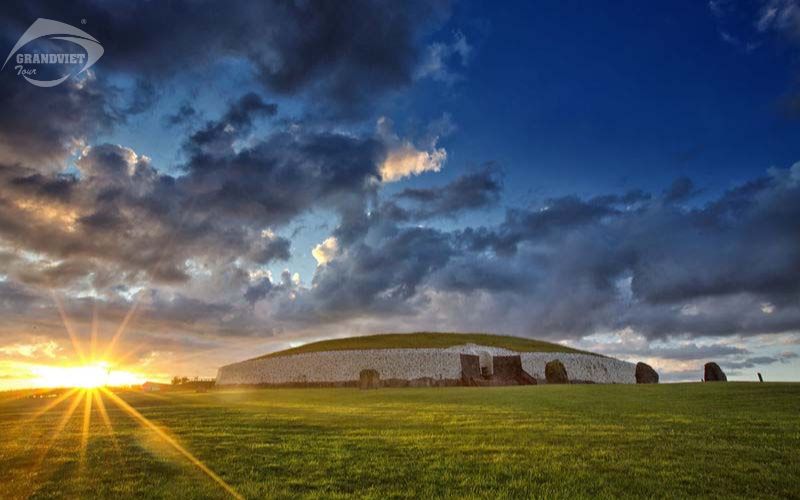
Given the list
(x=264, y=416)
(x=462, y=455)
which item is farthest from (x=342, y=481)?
(x=264, y=416)

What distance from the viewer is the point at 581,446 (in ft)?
32.7

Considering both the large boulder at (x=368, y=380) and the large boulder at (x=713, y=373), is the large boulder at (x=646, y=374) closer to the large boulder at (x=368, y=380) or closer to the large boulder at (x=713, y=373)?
the large boulder at (x=713, y=373)

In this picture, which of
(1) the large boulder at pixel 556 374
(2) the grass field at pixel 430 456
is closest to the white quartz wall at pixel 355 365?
(1) the large boulder at pixel 556 374

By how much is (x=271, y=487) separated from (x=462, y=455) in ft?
11.8

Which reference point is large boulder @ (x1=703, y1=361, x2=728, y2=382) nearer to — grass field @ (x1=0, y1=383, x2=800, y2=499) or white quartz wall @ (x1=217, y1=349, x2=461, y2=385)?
white quartz wall @ (x1=217, y1=349, x2=461, y2=385)

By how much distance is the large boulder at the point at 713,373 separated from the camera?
1420 inches

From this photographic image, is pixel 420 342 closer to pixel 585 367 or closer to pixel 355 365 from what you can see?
pixel 355 365

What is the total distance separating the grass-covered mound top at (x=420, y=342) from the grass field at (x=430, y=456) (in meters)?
43.1

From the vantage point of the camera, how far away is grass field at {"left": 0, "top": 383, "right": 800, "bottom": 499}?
7156mm

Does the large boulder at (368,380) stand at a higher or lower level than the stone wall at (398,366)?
Answer: lower

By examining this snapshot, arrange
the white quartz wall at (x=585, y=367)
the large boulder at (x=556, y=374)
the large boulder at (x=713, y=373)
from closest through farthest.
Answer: the large boulder at (x=713, y=373), the large boulder at (x=556, y=374), the white quartz wall at (x=585, y=367)

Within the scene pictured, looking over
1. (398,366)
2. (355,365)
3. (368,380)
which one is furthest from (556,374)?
(355,365)

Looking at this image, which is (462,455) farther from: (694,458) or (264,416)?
(264,416)

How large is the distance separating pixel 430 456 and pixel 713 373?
35752 mm
